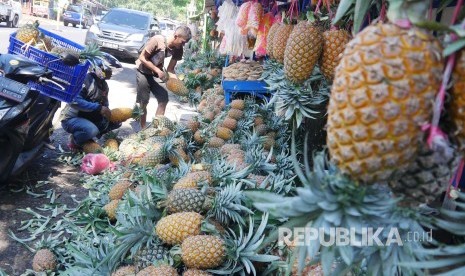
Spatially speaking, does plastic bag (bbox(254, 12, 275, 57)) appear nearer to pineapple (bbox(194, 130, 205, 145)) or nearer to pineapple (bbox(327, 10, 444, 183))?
pineapple (bbox(194, 130, 205, 145))

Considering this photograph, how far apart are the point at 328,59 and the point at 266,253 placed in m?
1.17

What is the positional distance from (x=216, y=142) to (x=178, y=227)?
6.54ft

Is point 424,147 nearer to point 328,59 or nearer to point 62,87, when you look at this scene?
point 328,59

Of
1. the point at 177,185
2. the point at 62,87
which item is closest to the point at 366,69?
the point at 177,185

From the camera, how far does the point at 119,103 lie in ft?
28.8

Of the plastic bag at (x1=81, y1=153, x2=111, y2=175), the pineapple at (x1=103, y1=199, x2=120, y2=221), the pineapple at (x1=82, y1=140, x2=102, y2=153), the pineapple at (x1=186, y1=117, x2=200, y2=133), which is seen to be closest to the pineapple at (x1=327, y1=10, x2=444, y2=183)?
the pineapple at (x1=103, y1=199, x2=120, y2=221)

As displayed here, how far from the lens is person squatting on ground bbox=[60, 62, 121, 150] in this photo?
212 inches

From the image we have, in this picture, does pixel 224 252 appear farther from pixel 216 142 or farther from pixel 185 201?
pixel 216 142

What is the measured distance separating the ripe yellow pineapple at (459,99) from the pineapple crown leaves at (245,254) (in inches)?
57.2

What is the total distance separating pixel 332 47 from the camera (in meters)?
2.02

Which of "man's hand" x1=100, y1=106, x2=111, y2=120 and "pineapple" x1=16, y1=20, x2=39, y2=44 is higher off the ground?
"pineapple" x1=16, y1=20, x2=39, y2=44

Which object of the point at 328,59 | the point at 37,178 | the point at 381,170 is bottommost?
the point at 37,178

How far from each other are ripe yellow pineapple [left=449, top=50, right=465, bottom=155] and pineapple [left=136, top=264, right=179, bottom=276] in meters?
1.61

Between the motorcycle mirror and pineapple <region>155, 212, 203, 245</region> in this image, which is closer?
pineapple <region>155, 212, 203, 245</region>
